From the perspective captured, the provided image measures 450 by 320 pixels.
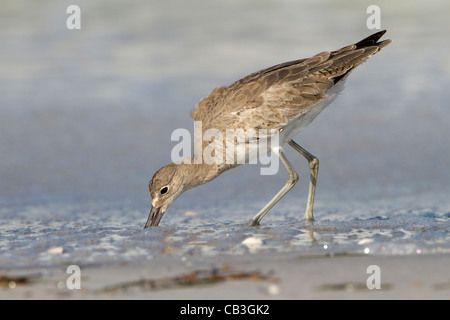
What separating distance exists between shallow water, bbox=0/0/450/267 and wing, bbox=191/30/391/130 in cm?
101

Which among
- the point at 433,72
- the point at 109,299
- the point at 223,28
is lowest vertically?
the point at 109,299

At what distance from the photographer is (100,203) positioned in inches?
318

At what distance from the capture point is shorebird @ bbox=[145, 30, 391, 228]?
6844mm

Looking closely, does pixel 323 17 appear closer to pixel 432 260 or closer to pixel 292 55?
pixel 292 55

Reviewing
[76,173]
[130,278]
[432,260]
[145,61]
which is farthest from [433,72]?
[130,278]

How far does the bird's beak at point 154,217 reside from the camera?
6846mm

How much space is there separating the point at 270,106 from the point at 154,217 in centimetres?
155

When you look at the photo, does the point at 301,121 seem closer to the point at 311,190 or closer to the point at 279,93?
the point at 279,93

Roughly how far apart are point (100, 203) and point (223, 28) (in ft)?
18.9

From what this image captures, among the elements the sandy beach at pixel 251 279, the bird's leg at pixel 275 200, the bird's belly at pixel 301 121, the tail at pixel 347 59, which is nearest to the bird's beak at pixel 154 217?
the bird's leg at pixel 275 200

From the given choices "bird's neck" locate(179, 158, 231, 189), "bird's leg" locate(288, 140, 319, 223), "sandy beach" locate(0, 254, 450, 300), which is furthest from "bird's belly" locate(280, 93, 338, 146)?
"sandy beach" locate(0, 254, 450, 300)

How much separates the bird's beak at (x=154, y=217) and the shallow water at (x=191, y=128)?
181mm

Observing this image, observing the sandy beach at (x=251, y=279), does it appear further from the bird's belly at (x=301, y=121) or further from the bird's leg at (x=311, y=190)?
the bird's belly at (x=301, y=121)

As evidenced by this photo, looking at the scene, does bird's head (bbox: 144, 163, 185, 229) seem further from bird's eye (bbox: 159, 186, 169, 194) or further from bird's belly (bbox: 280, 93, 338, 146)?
Result: bird's belly (bbox: 280, 93, 338, 146)
